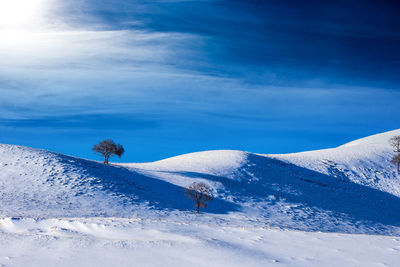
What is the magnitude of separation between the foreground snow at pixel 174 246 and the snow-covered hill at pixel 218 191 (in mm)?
18651

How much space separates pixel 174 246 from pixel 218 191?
32598 millimetres

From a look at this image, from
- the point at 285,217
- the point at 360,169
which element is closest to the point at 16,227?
the point at 285,217

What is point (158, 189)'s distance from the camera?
37.5 meters

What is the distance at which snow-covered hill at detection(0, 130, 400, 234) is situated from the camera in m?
29.8

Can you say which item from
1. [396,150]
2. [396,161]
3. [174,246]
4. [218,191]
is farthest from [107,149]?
[396,150]

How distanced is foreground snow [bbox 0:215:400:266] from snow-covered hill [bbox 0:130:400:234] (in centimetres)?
1865

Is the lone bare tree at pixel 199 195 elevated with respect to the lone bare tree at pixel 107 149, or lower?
lower

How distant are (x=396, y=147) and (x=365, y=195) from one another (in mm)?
34842

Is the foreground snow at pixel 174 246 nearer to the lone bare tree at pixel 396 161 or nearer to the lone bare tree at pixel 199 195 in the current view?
the lone bare tree at pixel 199 195

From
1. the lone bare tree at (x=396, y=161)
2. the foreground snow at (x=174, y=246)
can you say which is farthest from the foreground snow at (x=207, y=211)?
the lone bare tree at (x=396, y=161)

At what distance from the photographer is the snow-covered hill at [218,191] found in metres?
29.8

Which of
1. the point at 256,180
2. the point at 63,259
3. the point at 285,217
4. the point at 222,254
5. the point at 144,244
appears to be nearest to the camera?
the point at 63,259

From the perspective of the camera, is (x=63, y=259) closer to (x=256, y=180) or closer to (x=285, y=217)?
(x=285, y=217)

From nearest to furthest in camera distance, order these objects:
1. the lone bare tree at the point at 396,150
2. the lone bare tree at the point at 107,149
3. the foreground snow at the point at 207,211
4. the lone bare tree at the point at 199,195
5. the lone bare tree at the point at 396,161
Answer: the foreground snow at the point at 207,211 < the lone bare tree at the point at 199,195 < the lone bare tree at the point at 107,149 < the lone bare tree at the point at 396,161 < the lone bare tree at the point at 396,150
